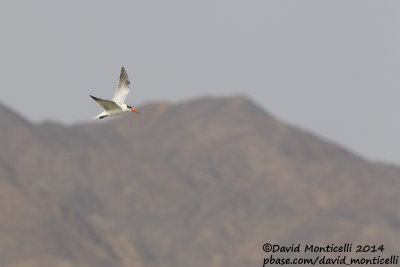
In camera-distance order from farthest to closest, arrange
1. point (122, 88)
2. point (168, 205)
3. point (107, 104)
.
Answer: point (168, 205) < point (122, 88) < point (107, 104)

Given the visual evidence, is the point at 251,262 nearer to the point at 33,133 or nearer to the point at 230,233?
the point at 230,233

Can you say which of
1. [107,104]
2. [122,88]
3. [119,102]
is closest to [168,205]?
[122,88]

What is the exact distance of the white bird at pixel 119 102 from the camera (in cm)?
3419

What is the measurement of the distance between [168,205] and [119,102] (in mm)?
134761

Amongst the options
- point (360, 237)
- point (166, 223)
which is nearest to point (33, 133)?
point (166, 223)

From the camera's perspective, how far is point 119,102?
37.8 meters

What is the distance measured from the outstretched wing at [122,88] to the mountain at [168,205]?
274 ft

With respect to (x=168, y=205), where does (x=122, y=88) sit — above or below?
below

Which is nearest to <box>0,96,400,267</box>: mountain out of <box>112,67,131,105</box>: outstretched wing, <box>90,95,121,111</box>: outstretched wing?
<box>112,67,131,105</box>: outstretched wing

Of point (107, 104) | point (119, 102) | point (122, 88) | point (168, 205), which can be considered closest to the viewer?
point (107, 104)

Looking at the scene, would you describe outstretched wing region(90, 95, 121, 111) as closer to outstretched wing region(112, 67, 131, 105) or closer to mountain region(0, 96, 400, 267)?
outstretched wing region(112, 67, 131, 105)

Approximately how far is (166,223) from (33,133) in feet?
146

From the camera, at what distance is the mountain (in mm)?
131500

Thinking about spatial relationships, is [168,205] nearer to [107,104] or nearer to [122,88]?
[122,88]
